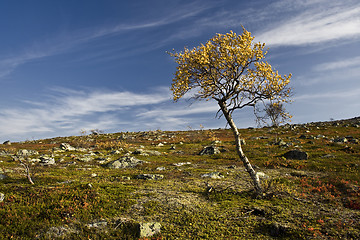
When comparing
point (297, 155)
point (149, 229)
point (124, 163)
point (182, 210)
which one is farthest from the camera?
point (297, 155)

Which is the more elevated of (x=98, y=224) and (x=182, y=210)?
(x=98, y=224)

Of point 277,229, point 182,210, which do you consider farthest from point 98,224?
point 277,229

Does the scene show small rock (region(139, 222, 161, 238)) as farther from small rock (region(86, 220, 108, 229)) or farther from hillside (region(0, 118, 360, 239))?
small rock (region(86, 220, 108, 229))

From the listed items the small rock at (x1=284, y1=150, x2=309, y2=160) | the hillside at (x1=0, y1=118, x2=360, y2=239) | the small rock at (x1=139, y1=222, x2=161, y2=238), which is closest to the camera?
the small rock at (x1=139, y1=222, x2=161, y2=238)

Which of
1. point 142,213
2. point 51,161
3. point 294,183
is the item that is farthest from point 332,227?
point 51,161

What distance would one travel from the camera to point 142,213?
11.1 m

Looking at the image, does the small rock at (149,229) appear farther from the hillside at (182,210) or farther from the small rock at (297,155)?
the small rock at (297,155)

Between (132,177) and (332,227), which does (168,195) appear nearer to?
(132,177)

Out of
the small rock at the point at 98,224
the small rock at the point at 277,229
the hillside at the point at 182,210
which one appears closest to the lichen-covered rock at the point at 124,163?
the hillside at the point at 182,210

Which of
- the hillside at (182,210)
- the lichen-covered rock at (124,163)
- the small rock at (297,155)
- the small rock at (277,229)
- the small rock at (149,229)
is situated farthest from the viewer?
the small rock at (297,155)

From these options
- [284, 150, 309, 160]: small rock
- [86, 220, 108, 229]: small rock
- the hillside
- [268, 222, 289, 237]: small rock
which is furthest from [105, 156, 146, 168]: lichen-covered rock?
[284, 150, 309, 160]: small rock

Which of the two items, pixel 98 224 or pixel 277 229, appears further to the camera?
pixel 98 224

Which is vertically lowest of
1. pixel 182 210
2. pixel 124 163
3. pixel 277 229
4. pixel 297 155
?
pixel 277 229

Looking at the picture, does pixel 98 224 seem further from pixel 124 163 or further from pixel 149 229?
pixel 124 163
